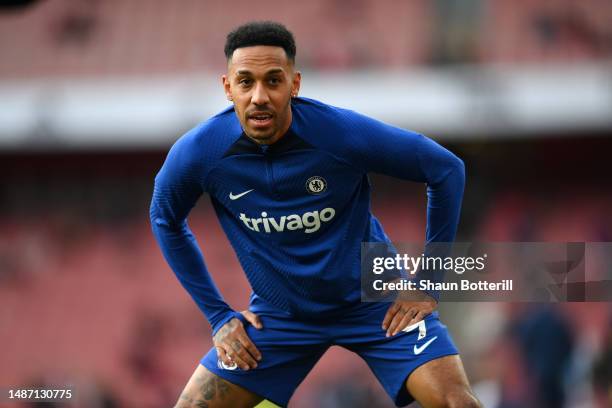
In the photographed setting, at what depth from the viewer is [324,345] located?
498 centimetres

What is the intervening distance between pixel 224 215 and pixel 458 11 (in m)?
9.89

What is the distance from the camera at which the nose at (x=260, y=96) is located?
4.55m

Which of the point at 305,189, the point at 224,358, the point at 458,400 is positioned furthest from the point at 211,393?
the point at 458,400

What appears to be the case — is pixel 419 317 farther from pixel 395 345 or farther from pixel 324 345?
pixel 324 345

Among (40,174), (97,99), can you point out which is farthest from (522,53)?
(40,174)

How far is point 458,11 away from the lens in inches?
560

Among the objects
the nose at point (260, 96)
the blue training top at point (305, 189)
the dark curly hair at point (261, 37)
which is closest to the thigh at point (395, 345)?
the blue training top at point (305, 189)

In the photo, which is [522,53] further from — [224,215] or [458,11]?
[224,215]

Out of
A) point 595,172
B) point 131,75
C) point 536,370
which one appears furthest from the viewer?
point 131,75

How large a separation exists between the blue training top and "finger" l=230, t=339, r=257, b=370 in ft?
0.86

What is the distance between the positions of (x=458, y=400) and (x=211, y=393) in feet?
3.76

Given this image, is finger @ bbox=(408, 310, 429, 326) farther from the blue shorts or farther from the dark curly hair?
the dark curly hair

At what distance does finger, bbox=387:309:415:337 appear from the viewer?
16.0 feet

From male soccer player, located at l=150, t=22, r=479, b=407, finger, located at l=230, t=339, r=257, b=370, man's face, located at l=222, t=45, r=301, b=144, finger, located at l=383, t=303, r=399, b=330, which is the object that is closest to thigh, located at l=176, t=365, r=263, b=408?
male soccer player, located at l=150, t=22, r=479, b=407
